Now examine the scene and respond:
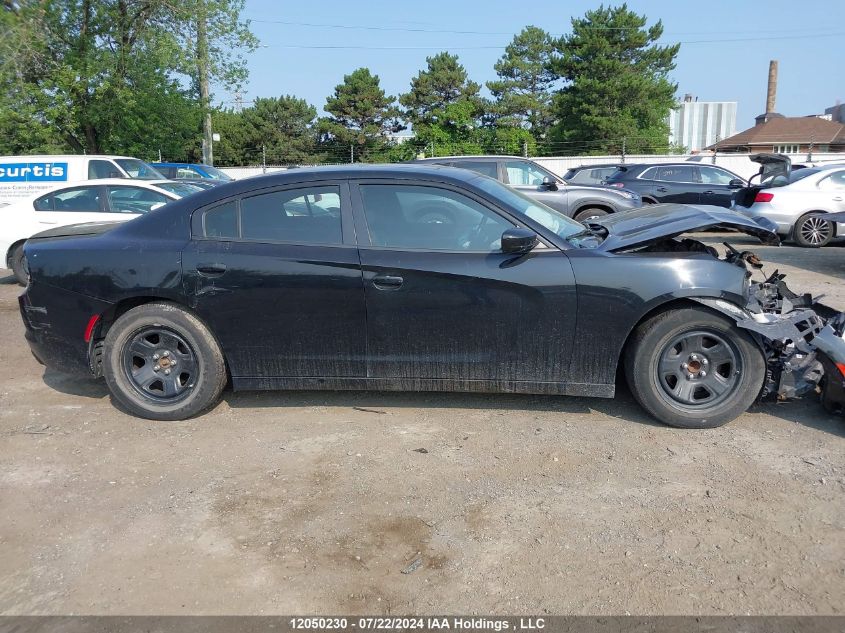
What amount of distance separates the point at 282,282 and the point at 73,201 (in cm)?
692

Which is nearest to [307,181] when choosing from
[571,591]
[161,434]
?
[161,434]

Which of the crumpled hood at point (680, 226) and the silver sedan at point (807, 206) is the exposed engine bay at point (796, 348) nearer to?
the crumpled hood at point (680, 226)

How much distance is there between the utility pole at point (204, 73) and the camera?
23097mm

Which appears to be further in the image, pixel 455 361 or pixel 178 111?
pixel 178 111

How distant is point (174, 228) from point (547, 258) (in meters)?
2.40

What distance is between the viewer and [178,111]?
79.0ft

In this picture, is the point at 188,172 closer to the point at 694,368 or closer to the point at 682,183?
the point at 682,183

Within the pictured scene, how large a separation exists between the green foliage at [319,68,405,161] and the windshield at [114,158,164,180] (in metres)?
34.0

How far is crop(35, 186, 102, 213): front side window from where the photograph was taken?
31.7 ft

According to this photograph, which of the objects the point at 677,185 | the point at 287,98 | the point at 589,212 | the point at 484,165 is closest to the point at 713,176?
the point at 677,185

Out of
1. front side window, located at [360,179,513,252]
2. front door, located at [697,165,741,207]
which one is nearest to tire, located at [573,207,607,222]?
front door, located at [697,165,741,207]

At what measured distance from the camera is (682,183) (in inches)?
594

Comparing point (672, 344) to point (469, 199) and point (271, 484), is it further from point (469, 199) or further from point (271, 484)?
point (271, 484)

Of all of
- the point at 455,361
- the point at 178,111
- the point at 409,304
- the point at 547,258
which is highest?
the point at 178,111
